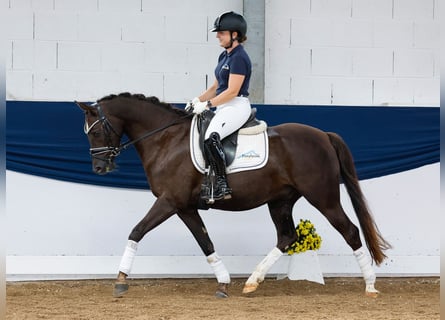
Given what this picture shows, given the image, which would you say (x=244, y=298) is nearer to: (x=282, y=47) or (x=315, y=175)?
(x=315, y=175)

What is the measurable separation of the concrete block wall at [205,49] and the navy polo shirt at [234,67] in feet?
4.45

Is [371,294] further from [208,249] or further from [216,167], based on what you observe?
[216,167]

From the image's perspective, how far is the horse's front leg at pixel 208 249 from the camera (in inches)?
223

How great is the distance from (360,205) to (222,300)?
1372 millimetres

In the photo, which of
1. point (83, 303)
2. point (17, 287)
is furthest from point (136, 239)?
point (17, 287)

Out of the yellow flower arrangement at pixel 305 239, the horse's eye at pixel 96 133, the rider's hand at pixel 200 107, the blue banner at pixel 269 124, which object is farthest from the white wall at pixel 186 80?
the rider's hand at pixel 200 107

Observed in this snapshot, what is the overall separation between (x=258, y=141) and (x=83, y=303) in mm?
1855

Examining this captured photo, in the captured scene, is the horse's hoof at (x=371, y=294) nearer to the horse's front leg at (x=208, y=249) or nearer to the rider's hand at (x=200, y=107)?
the horse's front leg at (x=208, y=249)

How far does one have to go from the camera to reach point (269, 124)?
6715mm

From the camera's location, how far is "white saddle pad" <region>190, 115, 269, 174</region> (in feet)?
18.3

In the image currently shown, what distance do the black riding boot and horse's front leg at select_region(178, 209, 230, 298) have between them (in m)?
0.30

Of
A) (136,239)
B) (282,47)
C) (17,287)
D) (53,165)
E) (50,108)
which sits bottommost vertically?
(17,287)

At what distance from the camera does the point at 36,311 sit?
4.92 meters

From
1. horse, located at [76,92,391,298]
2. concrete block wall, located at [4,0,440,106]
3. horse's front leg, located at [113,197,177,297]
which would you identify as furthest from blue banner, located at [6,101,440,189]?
horse's front leg, located at [113,197,177,297]
